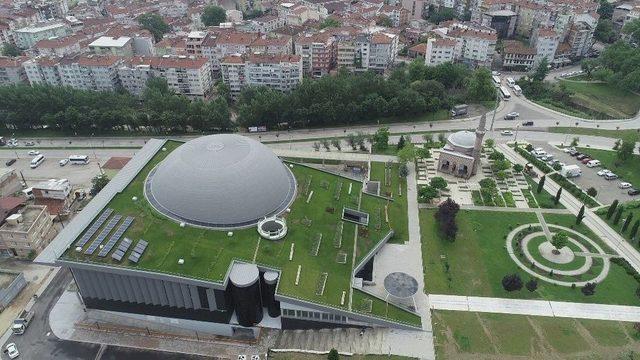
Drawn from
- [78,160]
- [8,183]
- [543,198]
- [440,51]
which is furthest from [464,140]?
[8,183]

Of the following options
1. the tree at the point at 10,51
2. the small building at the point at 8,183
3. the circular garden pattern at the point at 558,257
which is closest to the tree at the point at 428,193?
the circular garden pattern at the point at 558,257

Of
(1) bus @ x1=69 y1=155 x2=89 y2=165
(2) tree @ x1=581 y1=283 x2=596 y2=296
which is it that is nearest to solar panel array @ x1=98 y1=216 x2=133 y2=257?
(1) bus @ x1=69 y1=155 x2=89 y2=165

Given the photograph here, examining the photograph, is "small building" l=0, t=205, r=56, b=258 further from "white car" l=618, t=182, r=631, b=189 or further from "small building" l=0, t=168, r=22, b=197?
"white car" l=618, t=182, r=631, b=189

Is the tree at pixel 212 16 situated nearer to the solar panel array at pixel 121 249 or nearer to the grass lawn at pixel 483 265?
the grass lawn at pixel 483 265

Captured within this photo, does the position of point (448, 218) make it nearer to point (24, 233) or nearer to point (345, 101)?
point (345, 101)

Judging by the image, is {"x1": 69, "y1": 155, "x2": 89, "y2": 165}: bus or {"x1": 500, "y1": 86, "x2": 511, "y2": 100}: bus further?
{"x1": 500, "y1": 86, "x2": 511, "y2": 100}: bus

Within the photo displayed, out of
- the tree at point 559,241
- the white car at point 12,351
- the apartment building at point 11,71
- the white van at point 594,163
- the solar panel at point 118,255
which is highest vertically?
the apartment building at point 11,71
